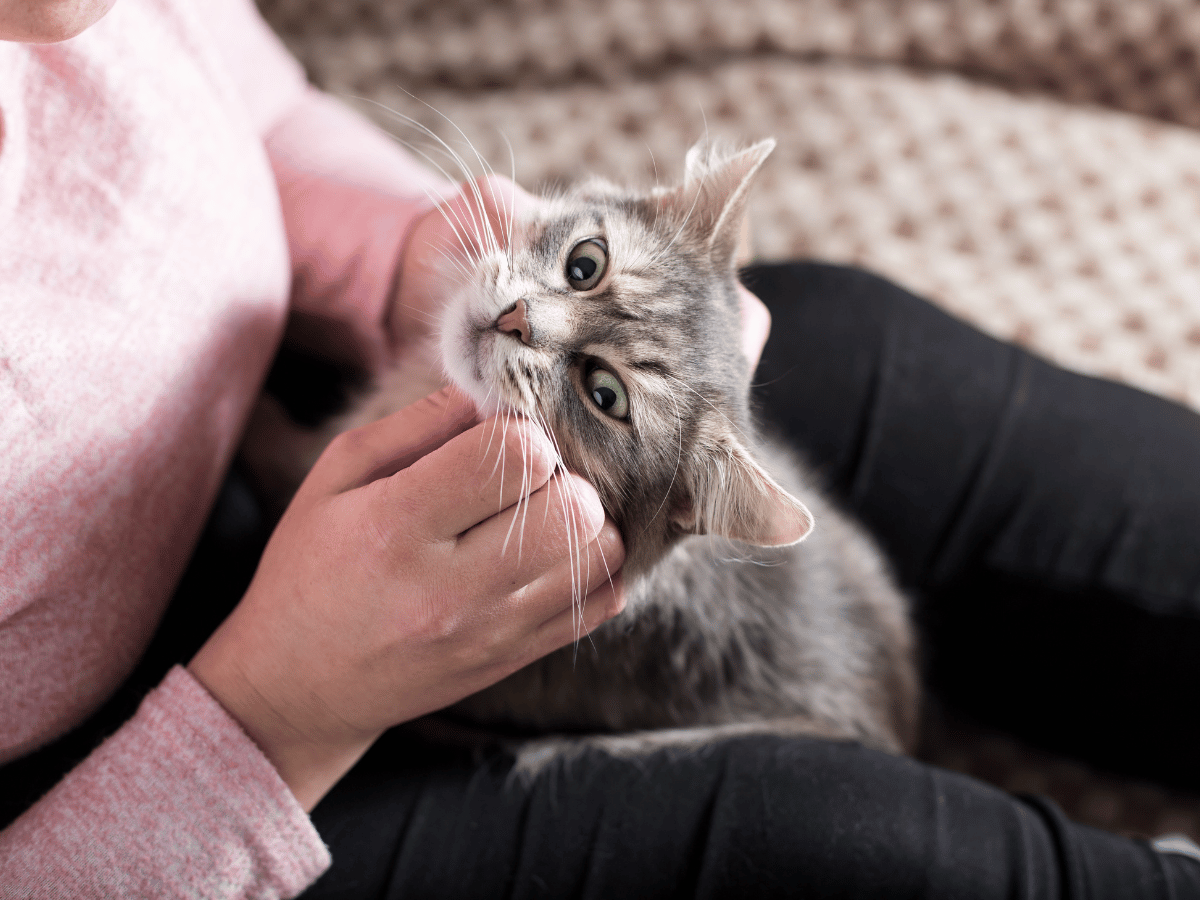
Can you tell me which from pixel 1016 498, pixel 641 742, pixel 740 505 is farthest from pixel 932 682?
pixel 740 505

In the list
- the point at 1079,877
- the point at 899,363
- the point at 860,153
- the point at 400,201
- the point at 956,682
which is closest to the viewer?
the point at 1079,877

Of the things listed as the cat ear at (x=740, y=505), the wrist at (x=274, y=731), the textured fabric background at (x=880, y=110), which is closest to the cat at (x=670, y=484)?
the cat ear at (x=740, y=505)

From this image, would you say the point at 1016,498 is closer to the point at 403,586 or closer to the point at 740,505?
the point at 740,505

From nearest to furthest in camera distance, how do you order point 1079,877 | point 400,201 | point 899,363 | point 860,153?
point 1079,877, point 400,201, point 899,363, point 860,153

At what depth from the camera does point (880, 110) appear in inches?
79.0

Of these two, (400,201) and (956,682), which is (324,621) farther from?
(956,682)

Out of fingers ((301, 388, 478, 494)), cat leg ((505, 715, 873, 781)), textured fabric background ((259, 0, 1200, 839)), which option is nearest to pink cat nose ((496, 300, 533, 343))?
fingers ((301, 388, 478, 494))

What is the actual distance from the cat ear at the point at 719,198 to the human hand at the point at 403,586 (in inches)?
17.9

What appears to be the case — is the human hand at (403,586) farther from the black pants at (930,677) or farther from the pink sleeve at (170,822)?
the black pants at (930,677)

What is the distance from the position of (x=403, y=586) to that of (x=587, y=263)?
481mm

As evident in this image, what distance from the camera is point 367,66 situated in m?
2.01

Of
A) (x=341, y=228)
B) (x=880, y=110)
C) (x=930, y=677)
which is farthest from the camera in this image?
(x=880, y=110)

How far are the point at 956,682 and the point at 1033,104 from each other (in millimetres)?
1525

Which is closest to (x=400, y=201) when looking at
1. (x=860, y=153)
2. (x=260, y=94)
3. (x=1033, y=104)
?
(x=260, y=94)
